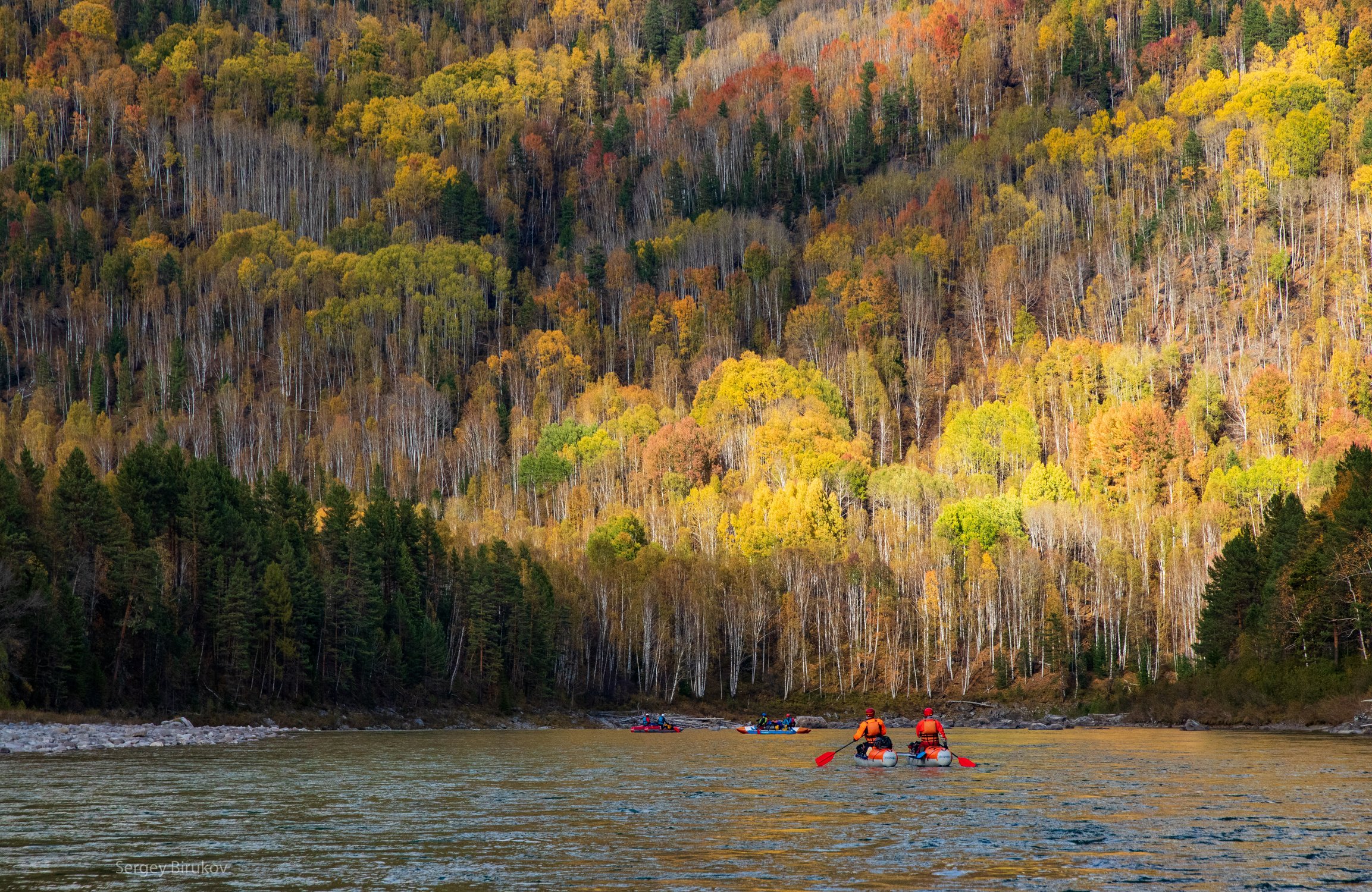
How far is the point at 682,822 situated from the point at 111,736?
38992mm

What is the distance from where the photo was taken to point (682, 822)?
32.9 metres

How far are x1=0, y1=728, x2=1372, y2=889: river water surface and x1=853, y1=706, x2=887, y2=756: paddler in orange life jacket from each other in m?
1.23

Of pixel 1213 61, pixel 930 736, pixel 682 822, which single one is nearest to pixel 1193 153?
pixel 1213 61

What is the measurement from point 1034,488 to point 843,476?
20896 millimetres

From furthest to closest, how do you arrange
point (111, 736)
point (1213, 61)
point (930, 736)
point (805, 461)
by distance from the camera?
point (1213, 61) → point (805, 461) → point (111, 736) → point (930, 736)

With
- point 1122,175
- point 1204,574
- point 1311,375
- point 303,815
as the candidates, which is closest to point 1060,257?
point 1122,175

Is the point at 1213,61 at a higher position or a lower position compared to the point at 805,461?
higher

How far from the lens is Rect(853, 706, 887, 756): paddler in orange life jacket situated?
5156cm

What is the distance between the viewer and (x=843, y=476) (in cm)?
14088

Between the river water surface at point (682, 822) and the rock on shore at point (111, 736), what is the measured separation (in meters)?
2.84

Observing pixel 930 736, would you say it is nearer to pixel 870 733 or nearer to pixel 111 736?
pixel 870 733

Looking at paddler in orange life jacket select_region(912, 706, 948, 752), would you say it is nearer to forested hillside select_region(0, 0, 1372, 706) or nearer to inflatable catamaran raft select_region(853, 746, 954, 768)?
inflatable catamaran raft select_region(853, 746, 954, 768)

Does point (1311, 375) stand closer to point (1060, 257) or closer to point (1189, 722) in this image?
point (1060, 257)

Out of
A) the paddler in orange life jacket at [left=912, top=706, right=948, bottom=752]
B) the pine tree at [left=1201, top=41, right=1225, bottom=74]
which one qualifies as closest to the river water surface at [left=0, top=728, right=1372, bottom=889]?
the paddler in orange life jacket at [left=912, top=706, right=948, bottom=752]
